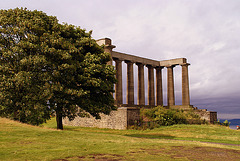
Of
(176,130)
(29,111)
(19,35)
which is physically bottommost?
(176,130)

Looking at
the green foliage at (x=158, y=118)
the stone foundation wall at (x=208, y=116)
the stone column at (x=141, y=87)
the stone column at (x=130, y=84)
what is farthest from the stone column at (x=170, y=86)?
the green foliage at (x=158, y=118)

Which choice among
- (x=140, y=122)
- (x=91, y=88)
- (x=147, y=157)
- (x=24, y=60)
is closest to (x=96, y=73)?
(x=91, y=88)

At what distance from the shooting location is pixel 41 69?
3020 centimetres

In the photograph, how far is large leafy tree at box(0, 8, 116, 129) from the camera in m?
28.7

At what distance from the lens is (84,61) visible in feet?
108

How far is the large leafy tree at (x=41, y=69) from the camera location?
28.7 m

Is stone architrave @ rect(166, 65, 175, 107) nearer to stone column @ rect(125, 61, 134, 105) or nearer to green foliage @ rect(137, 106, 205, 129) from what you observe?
stone column @ rect(125, 61, 134, 105)

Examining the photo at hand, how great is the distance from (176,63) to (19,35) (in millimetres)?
45095

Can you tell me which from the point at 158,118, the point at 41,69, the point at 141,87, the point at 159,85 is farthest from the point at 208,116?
the point at 41,69

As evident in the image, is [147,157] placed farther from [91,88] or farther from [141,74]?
[141,74]

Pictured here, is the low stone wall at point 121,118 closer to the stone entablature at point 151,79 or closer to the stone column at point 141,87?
the stone entablature at point 151,79

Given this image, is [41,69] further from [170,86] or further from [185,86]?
[185,86]

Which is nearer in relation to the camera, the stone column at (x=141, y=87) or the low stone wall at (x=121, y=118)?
the low stone wall at (x=121, y=118)

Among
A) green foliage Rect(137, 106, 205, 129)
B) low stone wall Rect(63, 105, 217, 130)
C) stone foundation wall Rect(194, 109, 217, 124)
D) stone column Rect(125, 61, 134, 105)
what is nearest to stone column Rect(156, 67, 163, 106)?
stone column Rect(125, 61, 134, 105)
